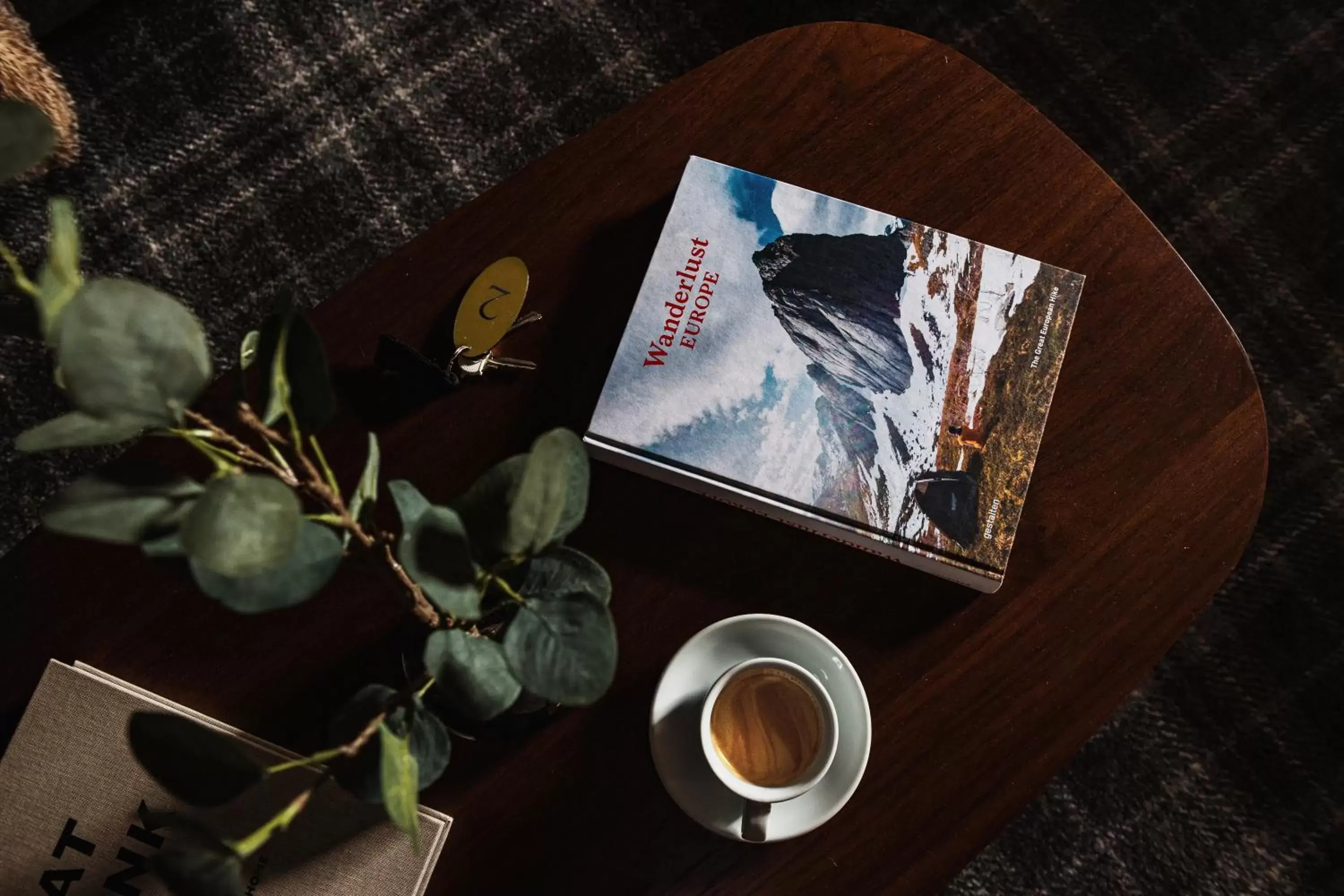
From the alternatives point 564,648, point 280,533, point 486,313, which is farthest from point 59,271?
point 486,313

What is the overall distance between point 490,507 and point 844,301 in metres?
0.39

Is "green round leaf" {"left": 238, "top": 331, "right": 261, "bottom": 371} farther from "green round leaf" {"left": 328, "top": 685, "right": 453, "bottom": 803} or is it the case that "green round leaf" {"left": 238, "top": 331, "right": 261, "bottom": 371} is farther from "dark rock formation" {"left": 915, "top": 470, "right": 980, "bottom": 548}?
"dark rock formation" {"left": 915, "top": 470, "right": 980, "bottom": 548}

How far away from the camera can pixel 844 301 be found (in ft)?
2.48

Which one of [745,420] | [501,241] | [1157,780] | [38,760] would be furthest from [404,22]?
[1157,780]

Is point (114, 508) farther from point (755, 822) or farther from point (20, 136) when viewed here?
point (755, 822)

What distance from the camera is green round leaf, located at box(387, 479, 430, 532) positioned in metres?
0.43

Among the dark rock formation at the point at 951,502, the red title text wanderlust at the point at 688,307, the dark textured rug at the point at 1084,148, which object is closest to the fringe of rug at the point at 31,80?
the dark textured rug at the point at 1084,148

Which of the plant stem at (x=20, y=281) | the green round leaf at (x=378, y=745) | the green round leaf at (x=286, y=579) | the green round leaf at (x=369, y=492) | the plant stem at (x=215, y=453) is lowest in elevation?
→ the green round leaf at (x=378, y=745)

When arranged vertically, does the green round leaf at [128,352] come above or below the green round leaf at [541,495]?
above

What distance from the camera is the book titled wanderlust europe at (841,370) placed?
0.72 metres

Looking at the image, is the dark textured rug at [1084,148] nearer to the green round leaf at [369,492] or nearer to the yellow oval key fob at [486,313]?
the yellow oval key fob at [486,313]

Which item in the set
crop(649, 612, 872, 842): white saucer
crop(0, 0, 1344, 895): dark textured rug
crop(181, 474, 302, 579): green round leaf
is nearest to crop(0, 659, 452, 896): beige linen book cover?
crop(649, 612, 872, 842): white saucer

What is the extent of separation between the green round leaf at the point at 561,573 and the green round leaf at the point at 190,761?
148mm

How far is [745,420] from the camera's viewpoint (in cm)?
73
